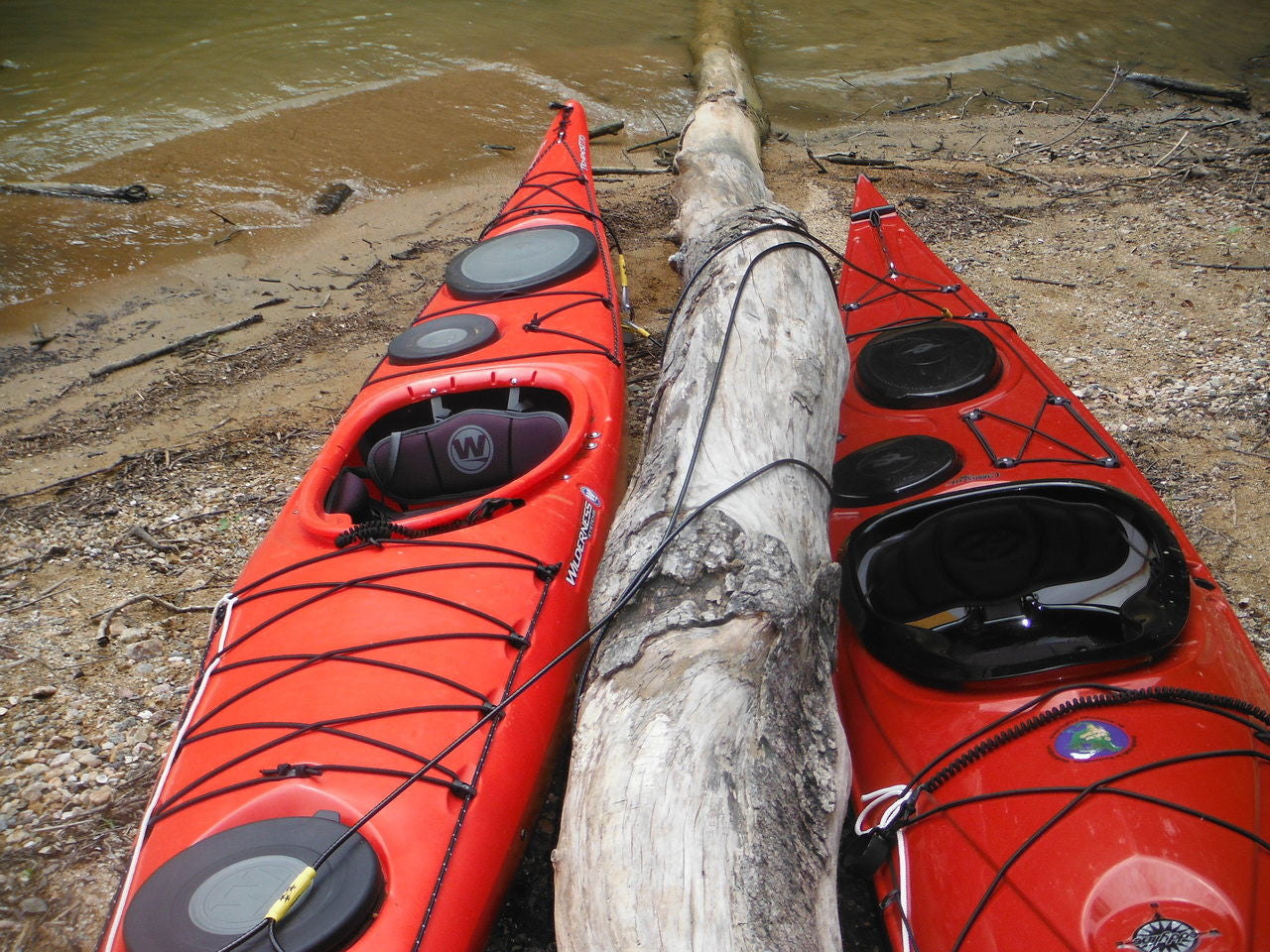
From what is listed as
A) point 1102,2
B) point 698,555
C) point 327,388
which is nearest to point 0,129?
point 327,388

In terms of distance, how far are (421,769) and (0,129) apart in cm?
628

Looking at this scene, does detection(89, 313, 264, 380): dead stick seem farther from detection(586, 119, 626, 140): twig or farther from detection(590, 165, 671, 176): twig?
detection(586, 119, 626, 140): twig

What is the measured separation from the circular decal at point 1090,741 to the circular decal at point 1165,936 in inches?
12.3

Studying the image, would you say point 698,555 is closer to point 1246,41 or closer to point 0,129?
point 0,129

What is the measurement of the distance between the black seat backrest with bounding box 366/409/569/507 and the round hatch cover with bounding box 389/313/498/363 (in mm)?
331

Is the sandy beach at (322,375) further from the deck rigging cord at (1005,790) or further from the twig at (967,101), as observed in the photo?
the twig at (967,101)

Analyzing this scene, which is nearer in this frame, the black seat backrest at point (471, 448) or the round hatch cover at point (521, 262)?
the black seat backrest at point (471, 448)

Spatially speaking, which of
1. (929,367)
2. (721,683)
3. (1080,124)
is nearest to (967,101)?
(1080,124)

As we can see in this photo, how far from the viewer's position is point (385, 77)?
261 inches

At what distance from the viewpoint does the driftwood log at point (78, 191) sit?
5152 mm

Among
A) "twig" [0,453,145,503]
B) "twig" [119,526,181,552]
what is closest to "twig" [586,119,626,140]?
"twig" [0,453,145,503]

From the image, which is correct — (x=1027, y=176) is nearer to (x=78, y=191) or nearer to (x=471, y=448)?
(x=471, y=448)

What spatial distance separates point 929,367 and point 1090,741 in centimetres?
145

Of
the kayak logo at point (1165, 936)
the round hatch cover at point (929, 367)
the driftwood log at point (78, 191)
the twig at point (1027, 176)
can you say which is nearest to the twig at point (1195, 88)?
the twig at point (1027, 176)
